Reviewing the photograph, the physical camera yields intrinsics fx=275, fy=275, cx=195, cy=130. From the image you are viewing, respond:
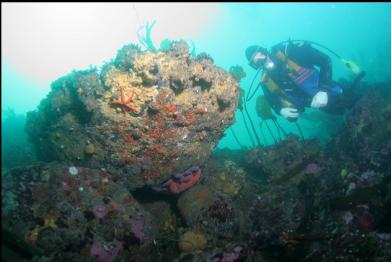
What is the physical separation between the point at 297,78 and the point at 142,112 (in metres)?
5.49

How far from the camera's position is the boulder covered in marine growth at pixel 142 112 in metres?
4.74

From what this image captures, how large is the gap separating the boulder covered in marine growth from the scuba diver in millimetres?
3605

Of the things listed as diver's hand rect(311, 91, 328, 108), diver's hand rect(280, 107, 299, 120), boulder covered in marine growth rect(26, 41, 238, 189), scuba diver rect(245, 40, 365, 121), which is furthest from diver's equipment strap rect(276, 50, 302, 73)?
boulder covered in marine growth rect(26, 41, 238, 189)

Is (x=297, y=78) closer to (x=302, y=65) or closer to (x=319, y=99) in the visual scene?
(x=302, y=65)

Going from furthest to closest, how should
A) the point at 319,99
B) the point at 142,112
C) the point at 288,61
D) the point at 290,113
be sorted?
the point at 288,61, the point at 290,113, the point at 319,99, the point at 142,112

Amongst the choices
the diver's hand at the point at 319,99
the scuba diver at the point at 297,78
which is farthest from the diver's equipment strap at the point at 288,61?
the diver's hand at the point at 319,99

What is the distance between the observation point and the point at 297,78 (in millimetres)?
→ 8289

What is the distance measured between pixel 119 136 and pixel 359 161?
18.6ft

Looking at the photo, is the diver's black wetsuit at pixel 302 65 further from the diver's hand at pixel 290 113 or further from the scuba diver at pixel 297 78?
the diver's hand at pixel 290 113

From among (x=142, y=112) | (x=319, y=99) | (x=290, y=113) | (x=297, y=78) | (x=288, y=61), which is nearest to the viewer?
(x=142, y=112)

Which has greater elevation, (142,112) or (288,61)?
(288,61)

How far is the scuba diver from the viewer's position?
8.23m

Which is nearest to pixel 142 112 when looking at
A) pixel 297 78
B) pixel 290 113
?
pixel 290 113

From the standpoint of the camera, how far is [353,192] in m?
5.44
